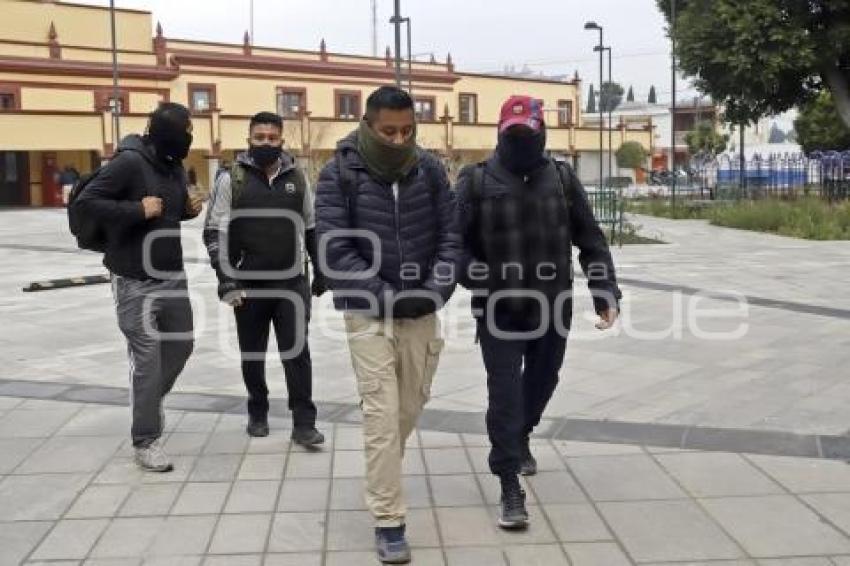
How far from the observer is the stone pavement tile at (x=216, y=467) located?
456cm

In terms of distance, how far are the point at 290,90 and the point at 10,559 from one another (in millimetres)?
40376

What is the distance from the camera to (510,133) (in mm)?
3799

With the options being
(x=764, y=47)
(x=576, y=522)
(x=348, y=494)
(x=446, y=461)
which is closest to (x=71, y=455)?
(x=348, y=494)

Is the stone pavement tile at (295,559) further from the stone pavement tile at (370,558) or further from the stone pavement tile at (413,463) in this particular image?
the stone pavement tile at (413,463)

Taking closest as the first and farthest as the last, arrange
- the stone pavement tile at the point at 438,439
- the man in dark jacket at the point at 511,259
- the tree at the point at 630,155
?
the man in dark jacket at the point at 511,259, the stone pavement tile at the point at 438,439, the tree at the point at 630,155

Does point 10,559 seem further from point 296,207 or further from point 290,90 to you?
point 290,90

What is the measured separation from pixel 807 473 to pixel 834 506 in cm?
43

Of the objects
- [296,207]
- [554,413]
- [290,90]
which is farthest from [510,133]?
[290,90]

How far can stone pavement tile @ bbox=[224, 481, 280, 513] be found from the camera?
412 centimetres

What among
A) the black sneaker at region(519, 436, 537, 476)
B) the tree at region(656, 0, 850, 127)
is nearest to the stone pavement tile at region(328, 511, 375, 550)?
the black sneaker at region(519, 436, 537, 476)

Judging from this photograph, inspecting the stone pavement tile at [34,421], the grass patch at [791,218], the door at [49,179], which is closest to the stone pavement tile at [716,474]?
the stone pavement tile at [34,421]

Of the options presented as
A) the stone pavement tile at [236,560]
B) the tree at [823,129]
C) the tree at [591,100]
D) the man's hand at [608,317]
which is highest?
the tree at [591,100]

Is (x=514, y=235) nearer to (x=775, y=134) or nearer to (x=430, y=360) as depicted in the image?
(x=430, y=360)

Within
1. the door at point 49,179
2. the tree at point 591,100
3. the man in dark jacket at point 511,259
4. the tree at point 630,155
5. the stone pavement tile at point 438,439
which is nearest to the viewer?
the man in dark jacket at point 511,259
